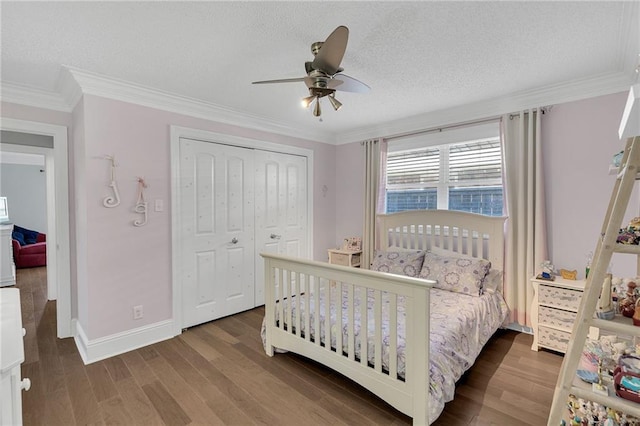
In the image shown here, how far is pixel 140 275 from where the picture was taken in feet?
9.21

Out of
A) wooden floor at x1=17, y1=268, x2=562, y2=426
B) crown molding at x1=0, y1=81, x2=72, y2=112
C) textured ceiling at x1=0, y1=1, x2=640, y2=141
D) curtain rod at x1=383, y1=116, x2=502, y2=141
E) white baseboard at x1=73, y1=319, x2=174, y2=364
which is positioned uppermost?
textured ceiling at x1=0, y1=1, x2=640, y2=141

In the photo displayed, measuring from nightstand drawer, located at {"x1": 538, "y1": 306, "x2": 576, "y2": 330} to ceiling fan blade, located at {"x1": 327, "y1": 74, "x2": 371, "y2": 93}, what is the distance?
2.46m

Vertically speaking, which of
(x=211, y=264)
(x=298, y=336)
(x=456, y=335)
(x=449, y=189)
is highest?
(x=449, y=189)

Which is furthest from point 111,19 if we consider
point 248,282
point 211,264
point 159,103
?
point 248,282

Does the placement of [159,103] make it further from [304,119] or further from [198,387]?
A: [198,387]

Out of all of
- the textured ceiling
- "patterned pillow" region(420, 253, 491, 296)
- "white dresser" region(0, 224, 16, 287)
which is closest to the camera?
the textured ceiling

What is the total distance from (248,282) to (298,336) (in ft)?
4.97

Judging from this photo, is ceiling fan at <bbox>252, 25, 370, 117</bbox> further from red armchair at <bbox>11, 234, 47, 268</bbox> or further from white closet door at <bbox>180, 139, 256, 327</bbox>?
red armchair at <bbox>11, 234, 47, 268</bbox>

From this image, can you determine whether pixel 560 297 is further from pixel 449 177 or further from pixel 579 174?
pixel 449 177

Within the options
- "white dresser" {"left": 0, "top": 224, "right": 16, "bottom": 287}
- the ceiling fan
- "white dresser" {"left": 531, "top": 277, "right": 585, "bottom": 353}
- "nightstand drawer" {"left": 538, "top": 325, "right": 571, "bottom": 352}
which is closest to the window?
"white dresser" {"left": 531, "top": 277, "right": 585, "bottom": 353}

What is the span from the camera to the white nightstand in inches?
162

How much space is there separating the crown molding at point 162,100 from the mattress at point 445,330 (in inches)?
87.2

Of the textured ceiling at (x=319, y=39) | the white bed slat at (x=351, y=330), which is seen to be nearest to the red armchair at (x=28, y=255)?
the textured ceiling at (x=319, y=39)

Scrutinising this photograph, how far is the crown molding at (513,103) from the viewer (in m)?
2.49
